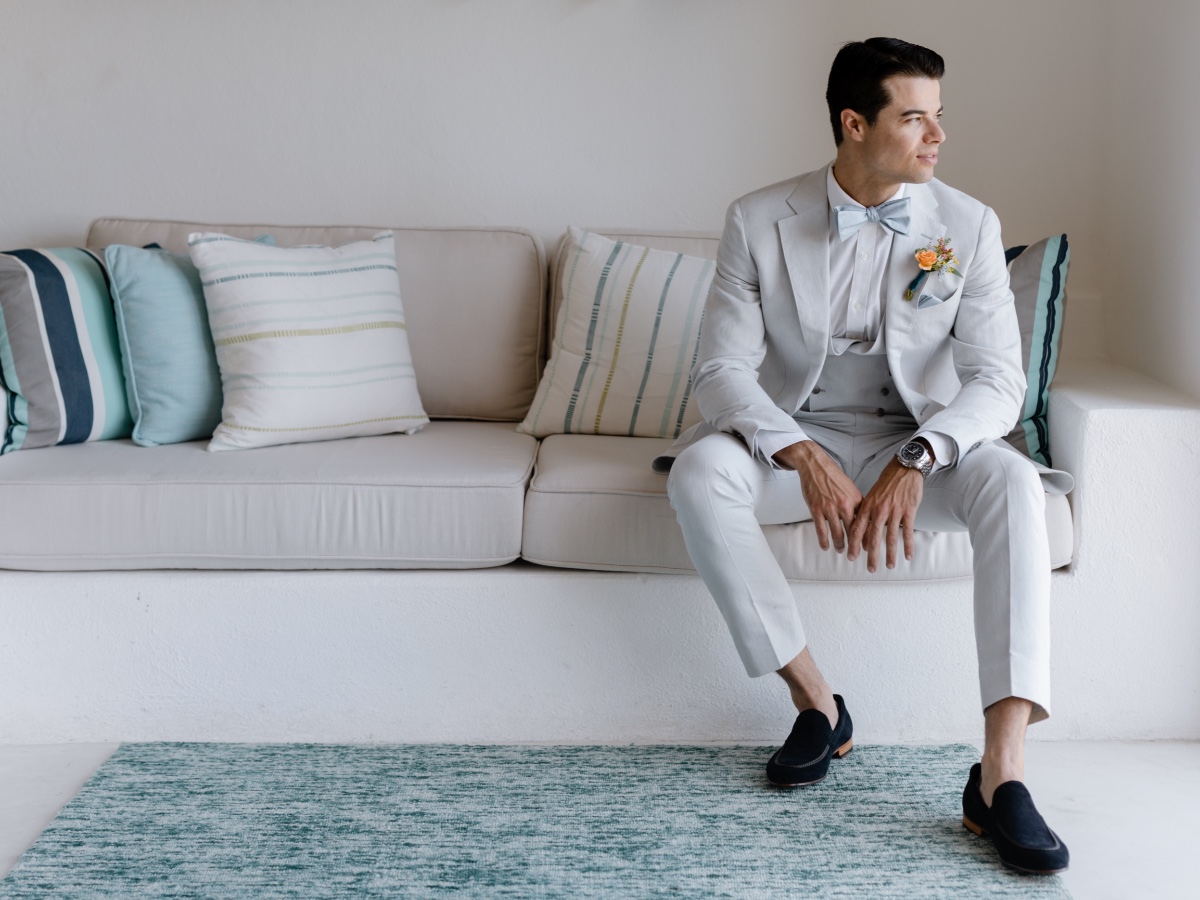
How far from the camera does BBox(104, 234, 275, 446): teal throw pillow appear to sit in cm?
223

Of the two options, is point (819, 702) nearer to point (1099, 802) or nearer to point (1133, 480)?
point (1099, 802)

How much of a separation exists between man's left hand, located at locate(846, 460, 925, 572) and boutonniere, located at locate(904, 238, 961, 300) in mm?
354

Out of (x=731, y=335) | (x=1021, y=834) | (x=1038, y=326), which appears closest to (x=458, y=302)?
(x=731, y=335)

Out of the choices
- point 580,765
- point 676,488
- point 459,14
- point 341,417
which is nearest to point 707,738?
point 580,765

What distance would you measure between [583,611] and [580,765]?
26 cm

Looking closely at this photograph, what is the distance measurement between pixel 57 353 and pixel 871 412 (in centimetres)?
155

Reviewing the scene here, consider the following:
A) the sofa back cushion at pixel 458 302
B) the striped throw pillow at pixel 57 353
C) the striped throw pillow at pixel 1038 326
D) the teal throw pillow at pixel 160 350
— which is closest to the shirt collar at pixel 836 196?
the striped throw pillow at pixel 1038 326

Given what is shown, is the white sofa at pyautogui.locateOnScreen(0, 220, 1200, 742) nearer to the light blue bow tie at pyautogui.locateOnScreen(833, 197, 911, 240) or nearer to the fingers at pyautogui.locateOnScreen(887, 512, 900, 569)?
the fingers at pyautogui.locateOnScreen(887, 512, 900, 569)

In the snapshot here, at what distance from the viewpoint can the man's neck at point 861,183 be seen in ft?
6.40

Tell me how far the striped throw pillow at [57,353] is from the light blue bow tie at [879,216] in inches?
56.2

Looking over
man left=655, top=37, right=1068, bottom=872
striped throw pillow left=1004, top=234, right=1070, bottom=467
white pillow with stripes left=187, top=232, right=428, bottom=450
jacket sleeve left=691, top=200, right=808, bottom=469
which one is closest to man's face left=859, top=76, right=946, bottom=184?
man left=655, top=37, right=1068, bottom=872

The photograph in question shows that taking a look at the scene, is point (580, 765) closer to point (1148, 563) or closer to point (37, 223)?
point (1148, 563)

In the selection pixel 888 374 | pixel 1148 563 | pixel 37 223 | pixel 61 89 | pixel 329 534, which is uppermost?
pixel 61 89

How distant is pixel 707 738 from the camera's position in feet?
6.64
